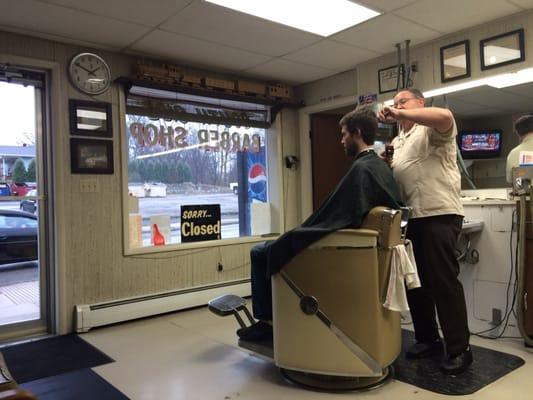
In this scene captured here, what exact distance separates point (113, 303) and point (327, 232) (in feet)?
7.42

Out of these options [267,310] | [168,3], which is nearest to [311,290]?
[267,310]

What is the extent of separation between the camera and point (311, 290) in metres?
2.24

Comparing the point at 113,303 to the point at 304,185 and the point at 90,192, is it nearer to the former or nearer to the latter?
the point at 90,192

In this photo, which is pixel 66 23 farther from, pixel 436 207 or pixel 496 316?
pixel 496 316

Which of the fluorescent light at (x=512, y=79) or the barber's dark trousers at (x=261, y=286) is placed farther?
the fluorescent light at (x=512, y=79)

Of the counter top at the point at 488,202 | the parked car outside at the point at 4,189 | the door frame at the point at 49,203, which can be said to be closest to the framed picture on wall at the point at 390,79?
the counter top at the point at 488,202

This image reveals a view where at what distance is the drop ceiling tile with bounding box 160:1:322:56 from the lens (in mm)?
3035

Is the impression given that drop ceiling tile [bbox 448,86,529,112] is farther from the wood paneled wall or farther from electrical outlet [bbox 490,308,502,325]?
the wood paneled wall

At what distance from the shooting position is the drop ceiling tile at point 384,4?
2.90 metres

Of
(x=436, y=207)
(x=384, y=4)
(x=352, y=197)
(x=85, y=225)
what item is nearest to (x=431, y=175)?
(x=436, y=207)

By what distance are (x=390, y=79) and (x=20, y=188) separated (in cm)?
323

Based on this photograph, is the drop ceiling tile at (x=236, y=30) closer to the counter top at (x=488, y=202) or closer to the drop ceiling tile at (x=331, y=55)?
the drop ceiling tile at (x=331, y=55)

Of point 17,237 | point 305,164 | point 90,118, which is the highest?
point 90,118

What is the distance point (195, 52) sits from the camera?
3.83m
